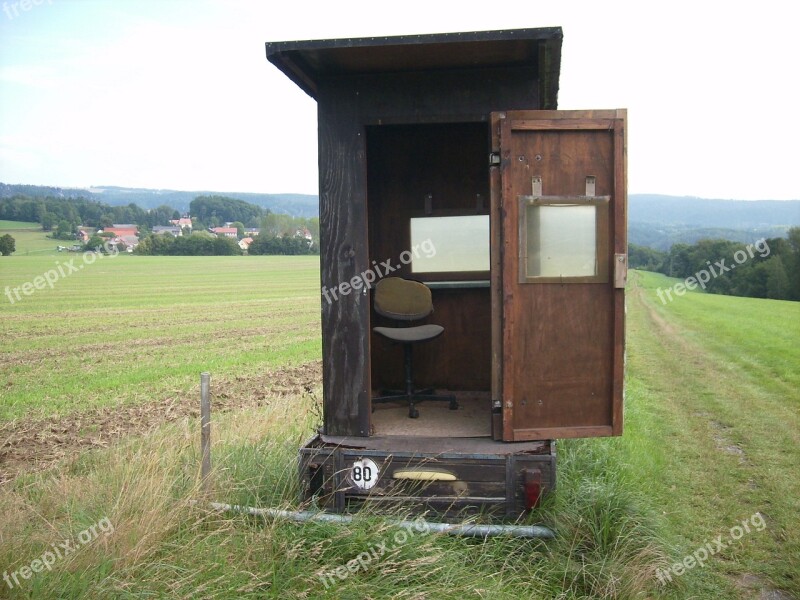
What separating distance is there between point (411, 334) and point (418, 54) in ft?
7.76

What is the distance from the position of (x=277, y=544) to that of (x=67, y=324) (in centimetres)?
1857

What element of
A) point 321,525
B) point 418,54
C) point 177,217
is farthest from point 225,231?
point 321,525

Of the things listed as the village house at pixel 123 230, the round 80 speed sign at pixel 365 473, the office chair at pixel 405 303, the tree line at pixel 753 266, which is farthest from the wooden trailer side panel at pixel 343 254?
the village house at pixel 123 230

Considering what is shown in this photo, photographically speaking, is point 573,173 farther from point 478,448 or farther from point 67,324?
point 67,324

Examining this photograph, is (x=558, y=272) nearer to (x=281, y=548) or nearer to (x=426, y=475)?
(x=426, y=475)

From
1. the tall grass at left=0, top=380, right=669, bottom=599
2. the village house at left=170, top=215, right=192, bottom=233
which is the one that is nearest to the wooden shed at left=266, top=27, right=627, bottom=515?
the tall grass at left=0, top=380, right=669, bottom=599

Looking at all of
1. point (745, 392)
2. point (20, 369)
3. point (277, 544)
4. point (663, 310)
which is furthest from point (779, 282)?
point (277, 544)

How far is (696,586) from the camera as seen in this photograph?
4258 millimetres

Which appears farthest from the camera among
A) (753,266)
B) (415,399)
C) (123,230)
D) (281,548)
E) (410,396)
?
(123,230)

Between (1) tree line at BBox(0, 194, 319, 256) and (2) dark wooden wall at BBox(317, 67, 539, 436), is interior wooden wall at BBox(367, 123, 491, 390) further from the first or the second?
(1) tree line at BBox(0, 194, 319, 256)

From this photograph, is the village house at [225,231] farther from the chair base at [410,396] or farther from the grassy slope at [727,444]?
the chair base at [410,396]

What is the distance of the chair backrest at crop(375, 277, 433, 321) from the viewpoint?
6477mm

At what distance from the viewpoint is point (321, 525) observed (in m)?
3.95

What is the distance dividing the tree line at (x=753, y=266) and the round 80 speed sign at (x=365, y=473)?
1675 inches
